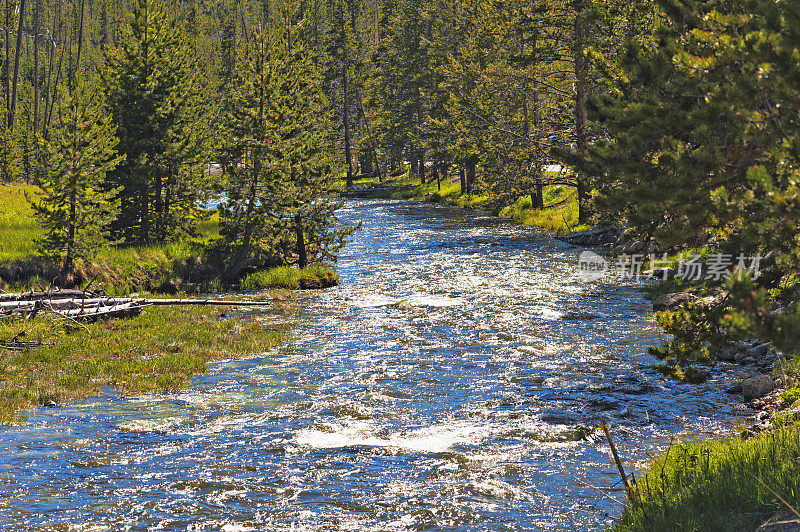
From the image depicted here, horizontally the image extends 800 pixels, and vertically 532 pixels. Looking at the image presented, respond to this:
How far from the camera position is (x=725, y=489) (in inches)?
321

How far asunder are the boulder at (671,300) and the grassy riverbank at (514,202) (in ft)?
58.5

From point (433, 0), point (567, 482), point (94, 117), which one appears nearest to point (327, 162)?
point (94, 117)

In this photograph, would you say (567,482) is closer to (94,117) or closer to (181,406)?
(181,406)

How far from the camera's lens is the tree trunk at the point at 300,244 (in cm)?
3145

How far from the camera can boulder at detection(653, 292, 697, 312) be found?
68.8ft

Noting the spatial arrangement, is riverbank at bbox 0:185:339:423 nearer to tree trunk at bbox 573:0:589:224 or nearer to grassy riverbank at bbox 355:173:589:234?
tree trunk at bbox 573:0:589:224

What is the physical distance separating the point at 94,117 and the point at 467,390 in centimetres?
1722

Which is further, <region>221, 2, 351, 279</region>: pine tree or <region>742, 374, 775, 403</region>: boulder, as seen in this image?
<region>221, 2, 351, 279</region>: pine tree

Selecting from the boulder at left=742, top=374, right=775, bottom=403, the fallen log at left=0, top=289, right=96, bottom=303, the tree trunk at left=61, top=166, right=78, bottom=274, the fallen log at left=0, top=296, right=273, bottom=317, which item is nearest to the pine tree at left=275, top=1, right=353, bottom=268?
the tree trunk at left=61, top=166, right=78, bottom=274

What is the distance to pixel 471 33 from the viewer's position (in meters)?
63.9

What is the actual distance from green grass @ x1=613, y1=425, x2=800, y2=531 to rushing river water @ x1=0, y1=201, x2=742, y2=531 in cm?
102

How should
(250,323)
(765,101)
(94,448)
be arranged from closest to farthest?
1. (765,101)
2. (94,448)
3. (250,323)

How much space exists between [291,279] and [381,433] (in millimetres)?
17752

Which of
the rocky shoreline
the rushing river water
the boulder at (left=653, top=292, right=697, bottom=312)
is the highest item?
the boulder at (left=653, top=292, right=697, bottom=312)
